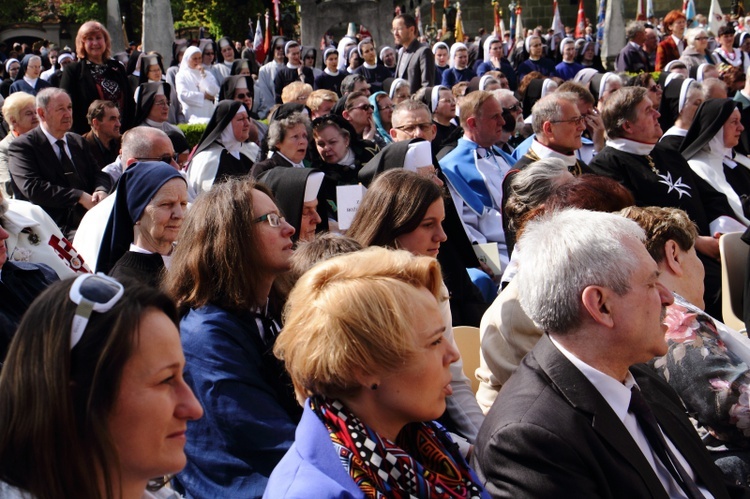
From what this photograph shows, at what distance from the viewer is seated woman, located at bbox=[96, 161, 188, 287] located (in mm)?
4395

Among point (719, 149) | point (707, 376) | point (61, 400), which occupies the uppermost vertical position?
point (61, 400)

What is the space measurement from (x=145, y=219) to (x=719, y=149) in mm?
4817

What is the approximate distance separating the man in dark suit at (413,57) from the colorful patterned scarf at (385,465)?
1036 centimetres

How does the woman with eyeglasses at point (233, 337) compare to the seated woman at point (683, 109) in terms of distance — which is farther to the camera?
the seated woman at point (683, 109)

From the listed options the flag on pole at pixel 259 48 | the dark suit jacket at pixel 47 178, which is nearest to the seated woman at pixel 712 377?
the dark suit jacket at pixel 47 178

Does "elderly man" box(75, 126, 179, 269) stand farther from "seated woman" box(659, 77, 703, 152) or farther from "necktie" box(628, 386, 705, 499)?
"seated woman" box(659, 77, 703, 152)

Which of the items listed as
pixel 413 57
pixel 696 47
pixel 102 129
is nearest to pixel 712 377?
pixel 102 129

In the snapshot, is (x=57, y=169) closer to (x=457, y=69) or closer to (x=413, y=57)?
(x=413, y=57)

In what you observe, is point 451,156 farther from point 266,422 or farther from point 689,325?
point 266,422

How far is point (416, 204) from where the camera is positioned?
13.8ft

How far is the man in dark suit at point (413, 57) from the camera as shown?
12367mm

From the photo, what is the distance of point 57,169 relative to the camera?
7.10 m

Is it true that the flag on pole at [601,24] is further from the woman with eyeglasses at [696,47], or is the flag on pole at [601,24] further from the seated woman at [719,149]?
the seated woman at [719,149]

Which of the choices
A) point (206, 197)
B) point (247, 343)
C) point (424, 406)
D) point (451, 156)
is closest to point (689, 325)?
point (424, 406)
